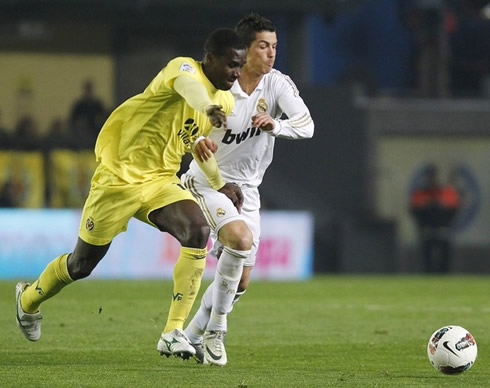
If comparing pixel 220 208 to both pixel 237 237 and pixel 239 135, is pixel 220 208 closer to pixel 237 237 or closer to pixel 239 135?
pixel 237 237

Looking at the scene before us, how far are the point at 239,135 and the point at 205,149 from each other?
2.88 feet

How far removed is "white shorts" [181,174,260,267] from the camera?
8.27 metres

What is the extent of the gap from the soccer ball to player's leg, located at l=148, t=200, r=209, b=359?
56.1 inches

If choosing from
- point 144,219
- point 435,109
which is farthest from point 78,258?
point 435,109

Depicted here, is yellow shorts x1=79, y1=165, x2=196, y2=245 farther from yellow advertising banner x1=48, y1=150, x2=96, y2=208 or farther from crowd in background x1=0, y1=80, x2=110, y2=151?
crowd in background x1=0, y1=80, x2=110, y2=151

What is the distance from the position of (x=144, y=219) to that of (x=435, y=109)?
17276 mm

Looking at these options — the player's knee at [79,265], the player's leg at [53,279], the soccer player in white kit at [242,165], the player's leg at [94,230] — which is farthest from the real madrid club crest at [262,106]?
the player's knee at [79,265]

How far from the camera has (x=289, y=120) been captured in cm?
839

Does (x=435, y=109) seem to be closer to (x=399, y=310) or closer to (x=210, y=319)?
(x=399, y=310)

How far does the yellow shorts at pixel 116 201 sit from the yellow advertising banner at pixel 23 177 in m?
13.0

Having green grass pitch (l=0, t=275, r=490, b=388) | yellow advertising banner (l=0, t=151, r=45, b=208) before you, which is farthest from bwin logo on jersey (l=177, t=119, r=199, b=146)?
yellow advertising banner (l=0, t=151, r=45, b=208)

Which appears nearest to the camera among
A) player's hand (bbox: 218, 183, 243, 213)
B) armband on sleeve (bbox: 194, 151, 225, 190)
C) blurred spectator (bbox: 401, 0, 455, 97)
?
armband on sleeve (bbox: 194, 151, 225, 190)

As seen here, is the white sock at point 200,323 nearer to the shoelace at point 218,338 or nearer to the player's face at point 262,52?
the shoelace at point 218,338

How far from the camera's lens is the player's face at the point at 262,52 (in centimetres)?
866
